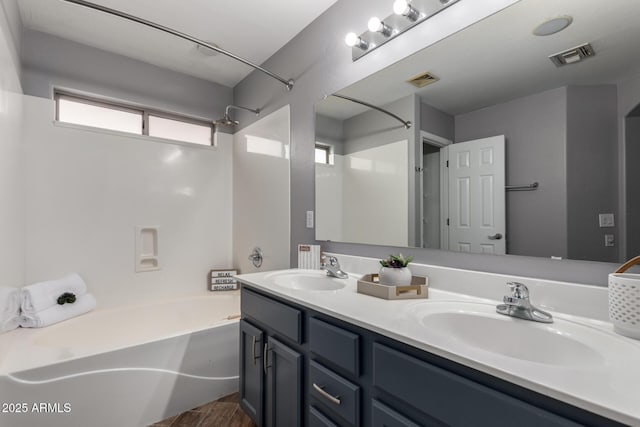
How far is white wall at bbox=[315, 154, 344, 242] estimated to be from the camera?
191 cm

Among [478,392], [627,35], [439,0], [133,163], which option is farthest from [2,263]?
[627,35]

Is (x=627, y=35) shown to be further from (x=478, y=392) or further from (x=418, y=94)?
(x=478, y=392)

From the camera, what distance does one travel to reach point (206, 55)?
2494mm

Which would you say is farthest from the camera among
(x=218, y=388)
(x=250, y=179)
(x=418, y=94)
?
(x=250, y=179)

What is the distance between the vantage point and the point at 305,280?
1764 millimetres

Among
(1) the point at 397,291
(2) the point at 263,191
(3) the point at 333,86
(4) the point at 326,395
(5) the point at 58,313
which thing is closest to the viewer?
(4) the point at 326,395

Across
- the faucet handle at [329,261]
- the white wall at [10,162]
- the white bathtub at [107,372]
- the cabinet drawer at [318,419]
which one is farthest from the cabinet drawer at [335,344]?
the white wall at [10,162]

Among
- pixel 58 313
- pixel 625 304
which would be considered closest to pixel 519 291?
pixel 625 304

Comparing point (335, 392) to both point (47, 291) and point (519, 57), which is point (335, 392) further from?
point (47, 291)

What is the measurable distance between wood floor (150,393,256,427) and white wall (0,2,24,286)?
1200mm

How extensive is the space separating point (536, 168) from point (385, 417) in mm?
966

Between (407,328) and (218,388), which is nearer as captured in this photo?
(407,328)

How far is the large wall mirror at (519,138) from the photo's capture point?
0.92 meters

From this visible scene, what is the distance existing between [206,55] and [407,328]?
2.61 metres
